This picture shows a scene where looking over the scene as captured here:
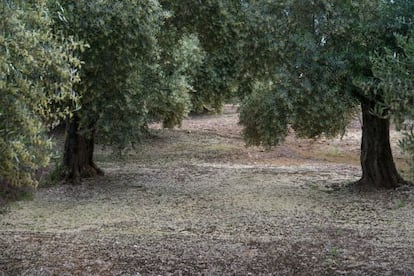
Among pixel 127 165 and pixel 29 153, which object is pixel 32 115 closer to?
pixel 29 153

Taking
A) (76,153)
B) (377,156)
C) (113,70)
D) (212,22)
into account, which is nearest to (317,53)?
(212,22)

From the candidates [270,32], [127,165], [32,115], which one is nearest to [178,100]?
[127,165]

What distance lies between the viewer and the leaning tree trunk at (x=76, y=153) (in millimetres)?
12594

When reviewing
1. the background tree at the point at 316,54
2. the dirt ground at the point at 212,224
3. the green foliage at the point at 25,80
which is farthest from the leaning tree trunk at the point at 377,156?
the green foliage at the point at 25,80

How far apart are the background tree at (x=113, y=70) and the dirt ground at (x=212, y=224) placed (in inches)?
48.3

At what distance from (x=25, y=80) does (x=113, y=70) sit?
208 inches

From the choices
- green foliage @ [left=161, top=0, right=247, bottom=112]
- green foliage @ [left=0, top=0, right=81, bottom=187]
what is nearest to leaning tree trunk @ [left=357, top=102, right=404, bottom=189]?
green foliage @ [left=161, top=0, right=247, bottom=112]

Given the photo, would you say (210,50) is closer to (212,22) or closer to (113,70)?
(212,22)

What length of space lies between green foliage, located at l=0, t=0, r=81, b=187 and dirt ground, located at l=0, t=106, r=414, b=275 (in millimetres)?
2394

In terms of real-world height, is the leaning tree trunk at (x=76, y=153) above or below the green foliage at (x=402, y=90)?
below

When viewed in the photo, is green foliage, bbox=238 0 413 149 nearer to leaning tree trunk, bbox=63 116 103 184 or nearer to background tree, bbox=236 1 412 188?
background tree, bbox=236 1 412 188

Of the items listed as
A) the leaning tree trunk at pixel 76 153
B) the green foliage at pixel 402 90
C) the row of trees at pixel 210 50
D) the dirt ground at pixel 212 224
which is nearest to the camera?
the row of trees at pixel 210 50

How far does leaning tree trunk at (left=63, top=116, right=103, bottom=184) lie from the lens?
12.6 meters

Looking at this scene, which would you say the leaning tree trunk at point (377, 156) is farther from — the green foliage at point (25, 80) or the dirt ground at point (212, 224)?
the green foliage at point (25, 80)
